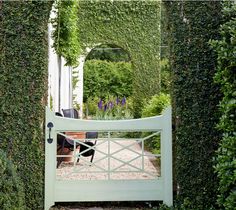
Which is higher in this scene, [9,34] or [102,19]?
[102,19]

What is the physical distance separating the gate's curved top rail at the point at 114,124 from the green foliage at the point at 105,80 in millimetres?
11459

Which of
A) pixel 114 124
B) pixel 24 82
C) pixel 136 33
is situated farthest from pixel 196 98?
pixel 136 33

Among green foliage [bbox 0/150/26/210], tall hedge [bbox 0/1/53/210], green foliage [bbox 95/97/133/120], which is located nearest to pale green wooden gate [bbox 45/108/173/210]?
tall hedge [bbox 0/1/53/210]

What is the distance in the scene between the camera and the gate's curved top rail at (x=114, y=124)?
4.30 metres

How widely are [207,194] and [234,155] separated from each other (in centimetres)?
95

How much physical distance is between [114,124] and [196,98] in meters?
1.04

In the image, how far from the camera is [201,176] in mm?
4070

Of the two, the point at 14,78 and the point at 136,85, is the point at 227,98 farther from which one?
the point at 136,85

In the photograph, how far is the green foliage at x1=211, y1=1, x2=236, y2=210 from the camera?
3.29m

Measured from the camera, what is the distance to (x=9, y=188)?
3545 mm

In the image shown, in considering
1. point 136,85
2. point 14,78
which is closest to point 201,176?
point 14,78

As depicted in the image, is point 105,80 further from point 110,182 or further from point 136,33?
point 110,182

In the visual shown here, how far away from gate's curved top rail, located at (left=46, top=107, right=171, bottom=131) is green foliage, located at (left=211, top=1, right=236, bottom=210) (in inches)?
36.7

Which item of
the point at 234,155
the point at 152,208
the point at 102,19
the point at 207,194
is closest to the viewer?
the point at 234,155
